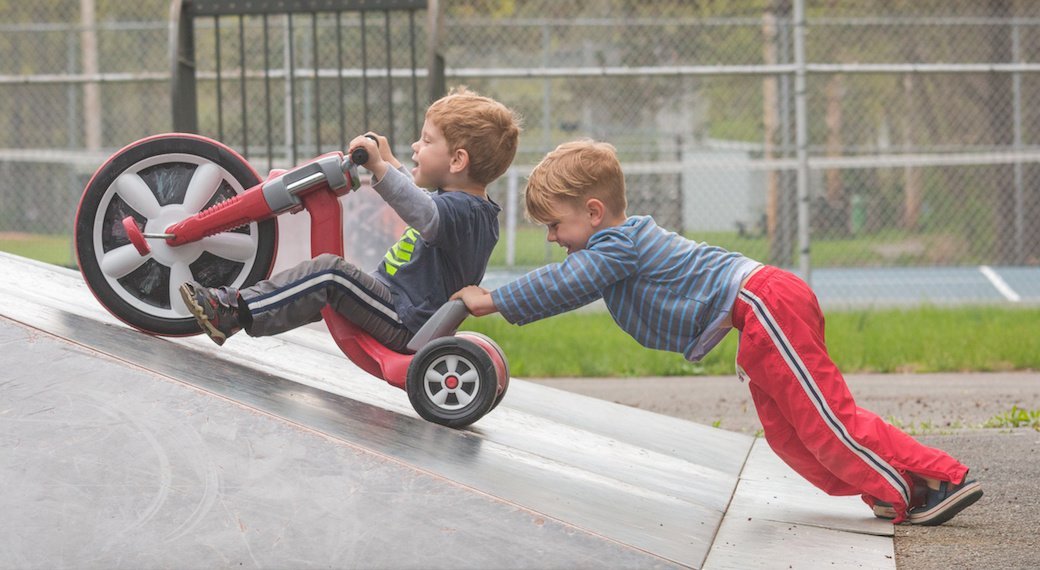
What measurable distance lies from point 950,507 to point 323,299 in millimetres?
1891

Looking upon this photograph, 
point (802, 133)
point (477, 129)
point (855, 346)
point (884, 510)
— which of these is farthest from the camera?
point (802, 133)

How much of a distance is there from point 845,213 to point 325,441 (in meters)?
10.7

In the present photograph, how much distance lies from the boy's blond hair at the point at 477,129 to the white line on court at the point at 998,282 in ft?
29.6

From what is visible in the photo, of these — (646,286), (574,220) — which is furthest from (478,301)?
(646,286)

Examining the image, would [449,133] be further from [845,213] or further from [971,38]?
[971,38]

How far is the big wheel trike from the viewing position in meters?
3.56

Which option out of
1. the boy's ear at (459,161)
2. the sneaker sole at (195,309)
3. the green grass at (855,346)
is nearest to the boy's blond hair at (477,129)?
the boy's ear at (459,161)

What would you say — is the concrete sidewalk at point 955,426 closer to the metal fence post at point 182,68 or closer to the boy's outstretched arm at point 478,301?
the boy's outstretched arm at point 478,301

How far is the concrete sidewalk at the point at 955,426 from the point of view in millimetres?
2967

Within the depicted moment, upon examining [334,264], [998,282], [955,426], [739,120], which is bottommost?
[998,282]

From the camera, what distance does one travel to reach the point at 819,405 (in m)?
3.17

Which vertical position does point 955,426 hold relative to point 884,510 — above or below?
below

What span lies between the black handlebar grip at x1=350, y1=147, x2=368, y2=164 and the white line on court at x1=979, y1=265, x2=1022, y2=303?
9386 mm

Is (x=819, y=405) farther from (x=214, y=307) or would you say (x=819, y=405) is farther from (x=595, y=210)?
(x=214, y=307)
